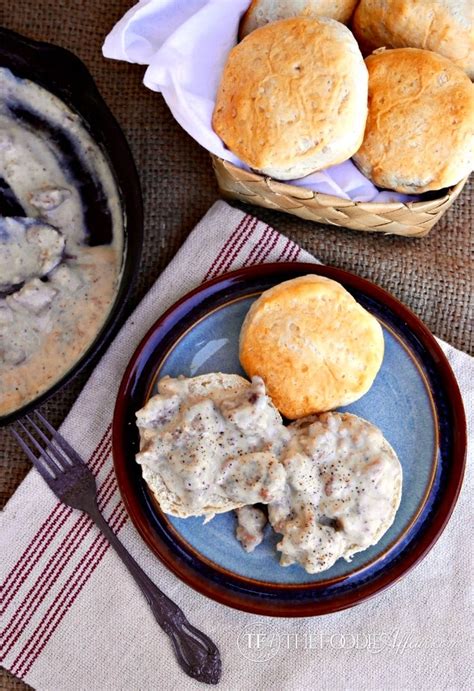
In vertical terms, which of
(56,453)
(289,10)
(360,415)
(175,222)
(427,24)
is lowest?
(360,415)

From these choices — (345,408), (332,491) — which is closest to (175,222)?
(345,408)

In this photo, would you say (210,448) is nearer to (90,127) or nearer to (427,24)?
(90,127)

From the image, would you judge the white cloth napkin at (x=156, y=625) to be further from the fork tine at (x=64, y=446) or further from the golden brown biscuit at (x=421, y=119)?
the golden brown biscuit at (x=421, y=119)

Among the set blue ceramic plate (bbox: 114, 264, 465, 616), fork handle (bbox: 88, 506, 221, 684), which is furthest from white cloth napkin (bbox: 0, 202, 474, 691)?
blue ceramic plate (bbox: 114, 264, 465, 616)

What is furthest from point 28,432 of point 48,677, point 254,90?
point 254,90

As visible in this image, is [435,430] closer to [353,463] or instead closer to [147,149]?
[353,463]

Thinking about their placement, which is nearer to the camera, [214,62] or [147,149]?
[214,62]
